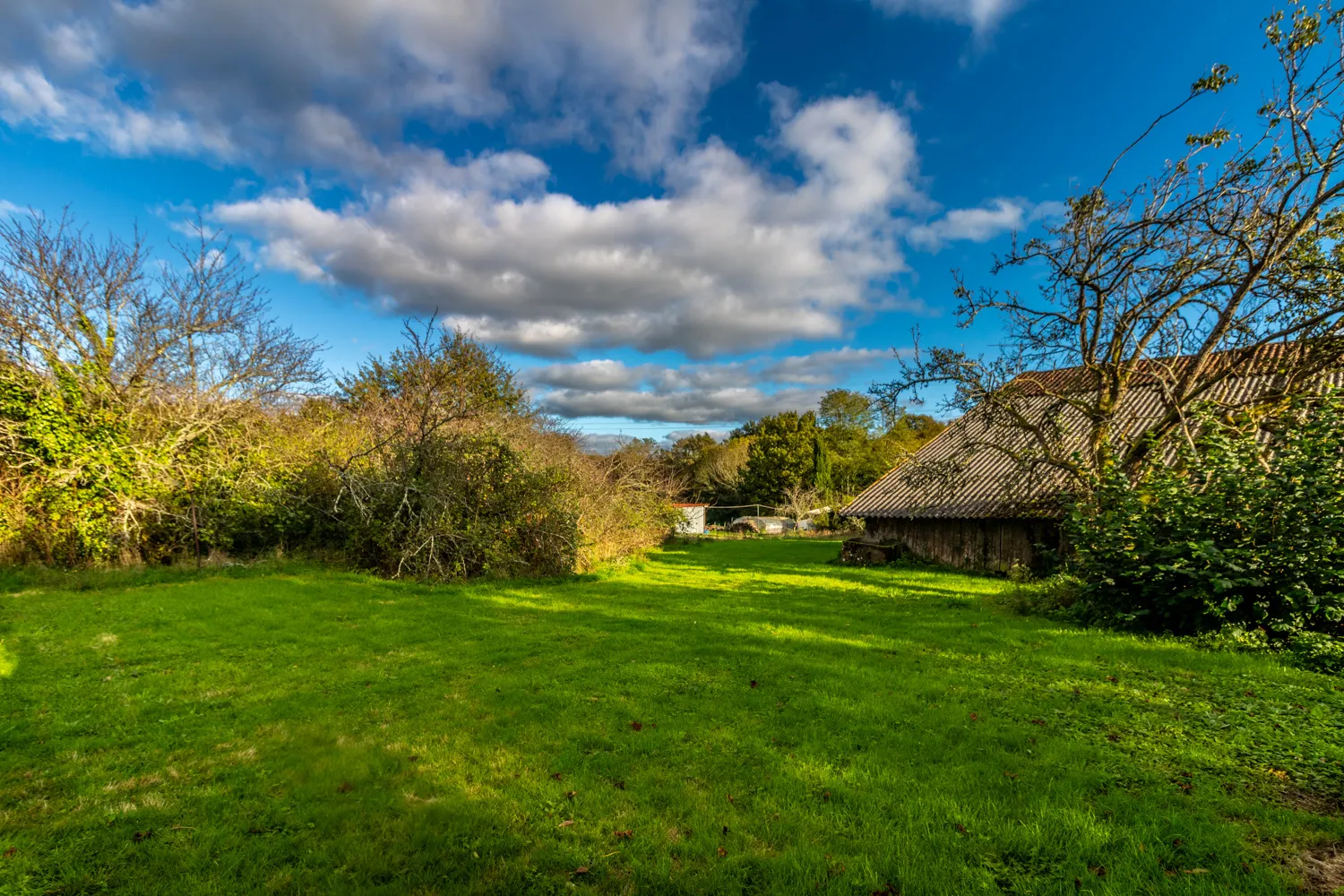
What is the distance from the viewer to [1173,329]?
12.0m

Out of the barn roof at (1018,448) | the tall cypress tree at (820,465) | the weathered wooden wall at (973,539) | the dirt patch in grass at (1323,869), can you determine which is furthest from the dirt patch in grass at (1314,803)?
the tall cypress tree at (820,465)

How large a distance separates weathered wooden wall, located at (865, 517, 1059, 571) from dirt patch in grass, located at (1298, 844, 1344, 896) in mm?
13834

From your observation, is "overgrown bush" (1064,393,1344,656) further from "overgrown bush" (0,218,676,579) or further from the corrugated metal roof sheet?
"overgrown bush" (0,218,676,579)

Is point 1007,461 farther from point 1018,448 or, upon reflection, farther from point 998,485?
point 998,485

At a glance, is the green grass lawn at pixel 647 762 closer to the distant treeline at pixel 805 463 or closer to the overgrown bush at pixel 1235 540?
the overgrown bush at pixel 1235 540

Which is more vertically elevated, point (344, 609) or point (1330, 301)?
point (1330, 301)

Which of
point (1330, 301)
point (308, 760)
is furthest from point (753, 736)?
point (1330, 301)

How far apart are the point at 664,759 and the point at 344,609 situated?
26.2 ft

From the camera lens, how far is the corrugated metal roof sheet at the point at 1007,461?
574 inches

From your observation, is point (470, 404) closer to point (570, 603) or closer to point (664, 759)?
point (570, 603)

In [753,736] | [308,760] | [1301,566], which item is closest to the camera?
[308,760]

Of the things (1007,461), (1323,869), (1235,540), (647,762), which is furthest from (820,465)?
(1323,869)

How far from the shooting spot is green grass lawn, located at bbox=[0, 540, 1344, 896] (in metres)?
2.99

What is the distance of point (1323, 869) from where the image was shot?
285 centimetres
